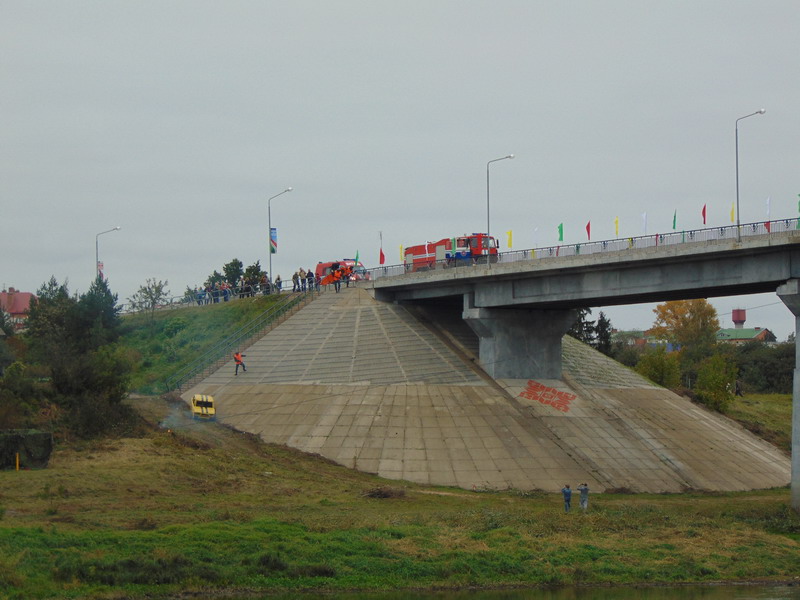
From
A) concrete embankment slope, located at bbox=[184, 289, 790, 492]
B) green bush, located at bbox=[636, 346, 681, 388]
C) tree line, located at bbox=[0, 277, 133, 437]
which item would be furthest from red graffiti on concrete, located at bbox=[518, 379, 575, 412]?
green bush, located at bbox=[636, 346, 681, 388]

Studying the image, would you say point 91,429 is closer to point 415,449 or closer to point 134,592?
point 415,449

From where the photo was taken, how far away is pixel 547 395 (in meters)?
66.4

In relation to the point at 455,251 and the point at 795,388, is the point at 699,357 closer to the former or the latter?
the point at 455,251

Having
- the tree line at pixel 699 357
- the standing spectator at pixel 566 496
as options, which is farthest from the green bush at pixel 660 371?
the standing spectator at pixel 566 496

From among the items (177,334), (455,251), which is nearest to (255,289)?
(177,334)

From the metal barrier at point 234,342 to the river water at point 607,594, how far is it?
38905 millimetres

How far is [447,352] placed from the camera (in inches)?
2739

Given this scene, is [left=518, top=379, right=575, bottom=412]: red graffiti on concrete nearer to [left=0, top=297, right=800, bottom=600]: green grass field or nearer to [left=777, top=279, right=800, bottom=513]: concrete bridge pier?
[left=0, top=297, right=800, bottom=600]: green grass field

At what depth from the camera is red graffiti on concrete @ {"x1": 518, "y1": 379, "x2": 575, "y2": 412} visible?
65375 millimetres

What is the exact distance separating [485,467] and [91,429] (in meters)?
20.6

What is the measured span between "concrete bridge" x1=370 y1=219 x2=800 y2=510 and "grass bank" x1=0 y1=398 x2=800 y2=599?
9.22 m

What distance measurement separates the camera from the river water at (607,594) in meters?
36.7

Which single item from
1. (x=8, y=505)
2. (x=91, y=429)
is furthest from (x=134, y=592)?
(x=91, y=429)

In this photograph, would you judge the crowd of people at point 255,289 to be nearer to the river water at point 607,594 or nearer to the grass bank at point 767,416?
the grass bank at point 767,416
